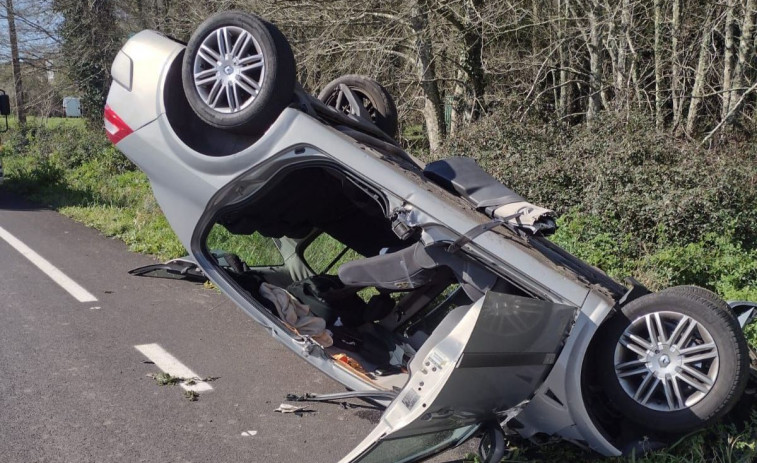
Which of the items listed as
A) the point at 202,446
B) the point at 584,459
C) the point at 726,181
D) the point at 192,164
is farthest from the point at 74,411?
the point at 726,181

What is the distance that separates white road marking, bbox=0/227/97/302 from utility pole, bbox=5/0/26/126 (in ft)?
44.5

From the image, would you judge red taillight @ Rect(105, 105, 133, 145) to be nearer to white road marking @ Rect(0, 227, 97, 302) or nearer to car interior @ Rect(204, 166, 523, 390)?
car interior @ Rect(204, 166, 523, 390)

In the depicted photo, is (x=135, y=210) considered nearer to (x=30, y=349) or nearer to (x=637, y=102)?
(x=30, y=349)

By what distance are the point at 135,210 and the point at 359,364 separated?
7.40 m

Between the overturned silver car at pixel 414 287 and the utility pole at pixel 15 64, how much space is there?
18335 mm

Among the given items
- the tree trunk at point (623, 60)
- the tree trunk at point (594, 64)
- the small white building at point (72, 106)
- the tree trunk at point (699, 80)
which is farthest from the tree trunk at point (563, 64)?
the small white building at point (72, 106)

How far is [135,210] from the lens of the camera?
10938 millimetres

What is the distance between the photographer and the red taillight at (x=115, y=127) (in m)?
4.69

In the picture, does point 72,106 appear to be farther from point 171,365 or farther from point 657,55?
point 171,365

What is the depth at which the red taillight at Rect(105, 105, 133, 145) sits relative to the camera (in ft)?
15.4

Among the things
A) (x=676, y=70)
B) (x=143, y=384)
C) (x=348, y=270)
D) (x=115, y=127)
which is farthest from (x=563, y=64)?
(x=143, y=384)

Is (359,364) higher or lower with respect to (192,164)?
lower

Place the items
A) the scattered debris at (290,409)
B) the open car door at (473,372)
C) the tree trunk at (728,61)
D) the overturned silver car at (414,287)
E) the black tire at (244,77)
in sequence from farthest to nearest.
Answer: the tree trunk at (728,61) → the scattered debris at (290,409) → the black tire at (244,77) → the overturned silver car at (414,287) → the open car door at (473,372)

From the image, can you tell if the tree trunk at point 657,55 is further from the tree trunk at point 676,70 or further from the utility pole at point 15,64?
the utility pole at point 15,64
